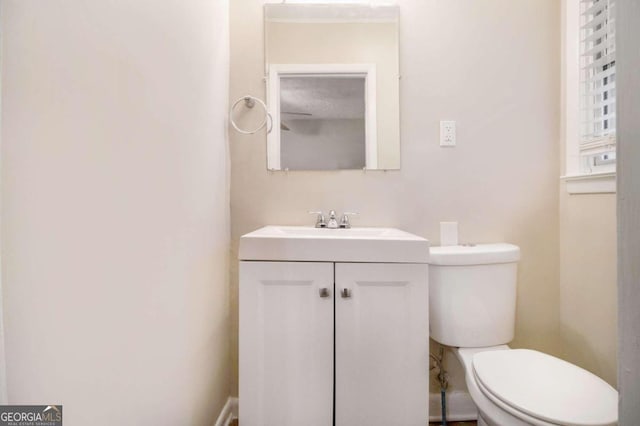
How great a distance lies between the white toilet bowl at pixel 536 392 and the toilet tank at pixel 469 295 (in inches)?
6.3

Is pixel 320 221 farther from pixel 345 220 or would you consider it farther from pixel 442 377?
pixel 442 377

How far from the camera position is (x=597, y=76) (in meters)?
1.28

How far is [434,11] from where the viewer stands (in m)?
1.44

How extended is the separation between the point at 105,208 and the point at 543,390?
1184mm

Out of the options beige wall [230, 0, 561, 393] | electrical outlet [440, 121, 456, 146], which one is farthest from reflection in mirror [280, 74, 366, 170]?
electrical outlet [440, 121, 456, 146]

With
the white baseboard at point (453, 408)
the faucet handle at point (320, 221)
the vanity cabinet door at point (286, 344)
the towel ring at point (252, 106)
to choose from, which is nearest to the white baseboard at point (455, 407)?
the white baseboard at point (453, 408)

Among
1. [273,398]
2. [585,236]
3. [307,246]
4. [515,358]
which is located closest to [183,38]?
[307,246]

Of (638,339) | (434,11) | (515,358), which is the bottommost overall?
(515,358)

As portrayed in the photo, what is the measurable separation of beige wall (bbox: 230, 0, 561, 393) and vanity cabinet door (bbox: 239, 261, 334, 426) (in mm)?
441

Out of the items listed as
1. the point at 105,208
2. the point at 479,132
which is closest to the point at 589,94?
the point at 479,132

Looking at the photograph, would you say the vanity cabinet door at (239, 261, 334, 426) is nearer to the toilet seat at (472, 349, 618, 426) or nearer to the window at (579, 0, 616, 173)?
the toilet seat at (472, 349, 618, 426)

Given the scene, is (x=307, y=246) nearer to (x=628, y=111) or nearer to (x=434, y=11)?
(x=628, y=111)

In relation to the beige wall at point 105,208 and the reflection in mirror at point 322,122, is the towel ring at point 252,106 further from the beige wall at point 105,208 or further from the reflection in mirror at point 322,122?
the beige wall at point 105,208

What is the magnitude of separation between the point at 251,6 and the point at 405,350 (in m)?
1.57
